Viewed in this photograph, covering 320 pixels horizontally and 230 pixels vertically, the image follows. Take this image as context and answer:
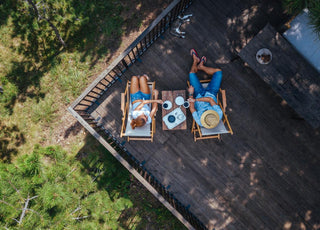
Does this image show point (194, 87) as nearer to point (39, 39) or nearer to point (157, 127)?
point (157, 127)

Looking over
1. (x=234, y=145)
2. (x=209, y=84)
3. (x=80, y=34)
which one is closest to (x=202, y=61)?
(x=209, y=84)

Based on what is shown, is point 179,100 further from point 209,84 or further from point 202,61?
point 202,61

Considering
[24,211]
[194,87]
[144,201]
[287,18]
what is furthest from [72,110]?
[287,18]

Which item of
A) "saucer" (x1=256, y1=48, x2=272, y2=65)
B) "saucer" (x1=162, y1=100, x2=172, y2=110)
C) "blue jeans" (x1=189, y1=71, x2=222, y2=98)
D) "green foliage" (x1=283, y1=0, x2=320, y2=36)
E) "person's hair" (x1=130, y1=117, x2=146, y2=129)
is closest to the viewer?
"green foliage" (x1=283, y1=0, x2=320, y2=36)

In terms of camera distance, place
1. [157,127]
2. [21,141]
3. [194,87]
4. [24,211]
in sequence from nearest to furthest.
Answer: [24,211], [194,87], [157,127], [21,141]

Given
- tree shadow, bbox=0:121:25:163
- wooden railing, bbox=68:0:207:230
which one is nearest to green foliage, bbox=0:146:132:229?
wooden railing, bbox=68:0:207:230

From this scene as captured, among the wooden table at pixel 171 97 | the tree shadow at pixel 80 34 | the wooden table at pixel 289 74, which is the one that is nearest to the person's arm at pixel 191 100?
the wooden table at pixel 171 97

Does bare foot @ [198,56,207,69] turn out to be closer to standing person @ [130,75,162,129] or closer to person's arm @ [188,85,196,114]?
person's arm @ [188,85,196,114]
